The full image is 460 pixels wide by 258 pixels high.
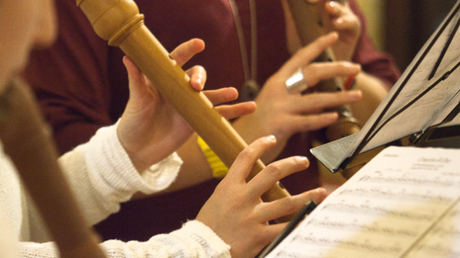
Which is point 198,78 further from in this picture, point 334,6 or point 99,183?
point 334,6

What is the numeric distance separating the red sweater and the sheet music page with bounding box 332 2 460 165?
207 millimetres

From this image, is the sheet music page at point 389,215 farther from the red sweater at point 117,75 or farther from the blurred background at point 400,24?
the blurred background at point 400,24

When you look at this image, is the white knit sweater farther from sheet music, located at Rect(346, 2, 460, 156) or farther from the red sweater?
sheet music, located at Rect(346, 2, 460, 156)

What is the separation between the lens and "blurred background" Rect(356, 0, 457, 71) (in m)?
1.75

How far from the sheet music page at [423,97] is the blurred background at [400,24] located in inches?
58.4

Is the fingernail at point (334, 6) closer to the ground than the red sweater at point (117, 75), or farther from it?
closer to the ground

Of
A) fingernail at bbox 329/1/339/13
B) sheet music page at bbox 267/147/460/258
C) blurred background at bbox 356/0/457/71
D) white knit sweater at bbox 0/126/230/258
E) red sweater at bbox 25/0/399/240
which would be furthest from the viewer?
blurred background at bbox 356/0/457/71

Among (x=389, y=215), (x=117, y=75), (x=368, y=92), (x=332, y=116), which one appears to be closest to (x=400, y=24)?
(x=368, y=92)

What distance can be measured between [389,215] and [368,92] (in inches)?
19.0

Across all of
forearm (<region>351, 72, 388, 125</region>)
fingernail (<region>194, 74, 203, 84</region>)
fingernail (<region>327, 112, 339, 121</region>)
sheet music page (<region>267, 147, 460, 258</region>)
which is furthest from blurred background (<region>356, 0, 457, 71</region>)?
sheet music page (<region>267, 147, 460, 258</region>)

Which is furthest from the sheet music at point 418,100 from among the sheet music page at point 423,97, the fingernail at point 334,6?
the fingernail at point 334,6

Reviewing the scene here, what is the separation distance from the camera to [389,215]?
297 millimetres

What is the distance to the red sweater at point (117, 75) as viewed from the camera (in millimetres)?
568

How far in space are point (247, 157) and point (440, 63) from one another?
20 centimetres
